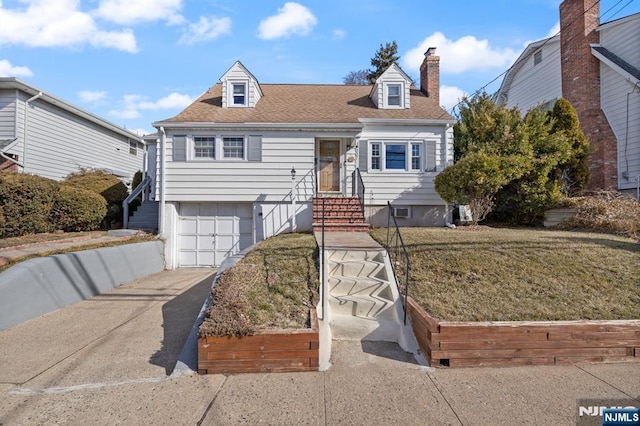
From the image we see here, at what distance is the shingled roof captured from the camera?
1122 centimetres

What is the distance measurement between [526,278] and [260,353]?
405cm

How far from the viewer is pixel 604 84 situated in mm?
12609

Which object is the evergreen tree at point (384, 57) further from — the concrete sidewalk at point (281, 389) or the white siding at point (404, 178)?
the concrete sidewalk at point (281, 389)

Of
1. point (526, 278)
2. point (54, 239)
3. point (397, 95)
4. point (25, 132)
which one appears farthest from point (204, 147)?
point (526, 278)

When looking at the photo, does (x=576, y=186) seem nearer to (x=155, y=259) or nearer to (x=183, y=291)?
(x=183, y=291)

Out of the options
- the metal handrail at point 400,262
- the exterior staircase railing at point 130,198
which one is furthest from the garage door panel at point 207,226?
the metal handrail at point 400,262

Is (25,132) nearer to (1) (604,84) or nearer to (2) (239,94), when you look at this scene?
(2) (239,94)

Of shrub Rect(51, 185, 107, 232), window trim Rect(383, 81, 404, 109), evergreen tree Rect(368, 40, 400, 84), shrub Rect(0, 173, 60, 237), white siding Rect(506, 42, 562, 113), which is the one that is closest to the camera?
shrub Rect(0, 173, 60, 237)

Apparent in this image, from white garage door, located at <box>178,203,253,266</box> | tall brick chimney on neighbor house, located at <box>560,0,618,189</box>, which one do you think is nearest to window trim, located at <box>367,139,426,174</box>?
white garage door, located at <box>178,203,253,266</box>

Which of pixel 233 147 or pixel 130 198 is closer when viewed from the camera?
pixel 233 147

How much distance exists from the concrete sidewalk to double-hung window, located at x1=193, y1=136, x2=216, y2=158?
24.3 ft

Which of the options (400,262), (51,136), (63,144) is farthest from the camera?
(63,144)

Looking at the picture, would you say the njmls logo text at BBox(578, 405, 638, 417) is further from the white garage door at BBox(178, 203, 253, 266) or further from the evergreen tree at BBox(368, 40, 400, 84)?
the evergreen tree at BBox(368, 40, 400, 84)

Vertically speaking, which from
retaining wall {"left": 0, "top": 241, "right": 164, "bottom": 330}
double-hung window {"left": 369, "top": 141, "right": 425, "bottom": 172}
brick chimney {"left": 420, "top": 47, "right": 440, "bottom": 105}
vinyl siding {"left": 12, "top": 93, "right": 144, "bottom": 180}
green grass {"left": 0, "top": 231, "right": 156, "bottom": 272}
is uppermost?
brick chimney {"left": 420, "top": 47, "right": 440, "bottom": 105}
